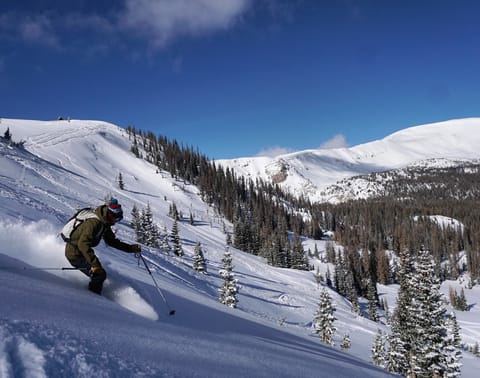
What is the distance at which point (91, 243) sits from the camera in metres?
5.29

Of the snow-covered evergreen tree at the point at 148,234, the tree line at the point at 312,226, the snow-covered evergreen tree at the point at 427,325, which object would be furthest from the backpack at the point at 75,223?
the tree line at the point at 312,226

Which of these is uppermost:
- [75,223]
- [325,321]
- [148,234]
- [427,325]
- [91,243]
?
[75,223]

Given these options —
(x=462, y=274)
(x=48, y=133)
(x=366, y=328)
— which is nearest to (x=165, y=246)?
(x=366, y=328)

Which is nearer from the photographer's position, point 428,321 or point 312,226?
point 428,321

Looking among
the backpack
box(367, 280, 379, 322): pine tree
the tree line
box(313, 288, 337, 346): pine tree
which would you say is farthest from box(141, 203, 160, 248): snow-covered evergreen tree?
the backpack

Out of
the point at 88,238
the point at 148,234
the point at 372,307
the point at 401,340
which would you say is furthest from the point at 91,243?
the point at 372,307

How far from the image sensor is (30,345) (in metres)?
2.63

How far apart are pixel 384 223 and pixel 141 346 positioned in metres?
169

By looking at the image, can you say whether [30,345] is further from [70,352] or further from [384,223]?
[384,223]

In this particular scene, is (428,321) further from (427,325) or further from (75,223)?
(75,223)

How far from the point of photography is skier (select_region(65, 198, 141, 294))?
204 inches

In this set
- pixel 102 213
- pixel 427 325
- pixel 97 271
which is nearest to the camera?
pixel 97 271

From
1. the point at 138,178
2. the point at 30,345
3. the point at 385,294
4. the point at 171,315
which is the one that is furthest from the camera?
the point at 138,178

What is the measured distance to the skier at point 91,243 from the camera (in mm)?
5184
